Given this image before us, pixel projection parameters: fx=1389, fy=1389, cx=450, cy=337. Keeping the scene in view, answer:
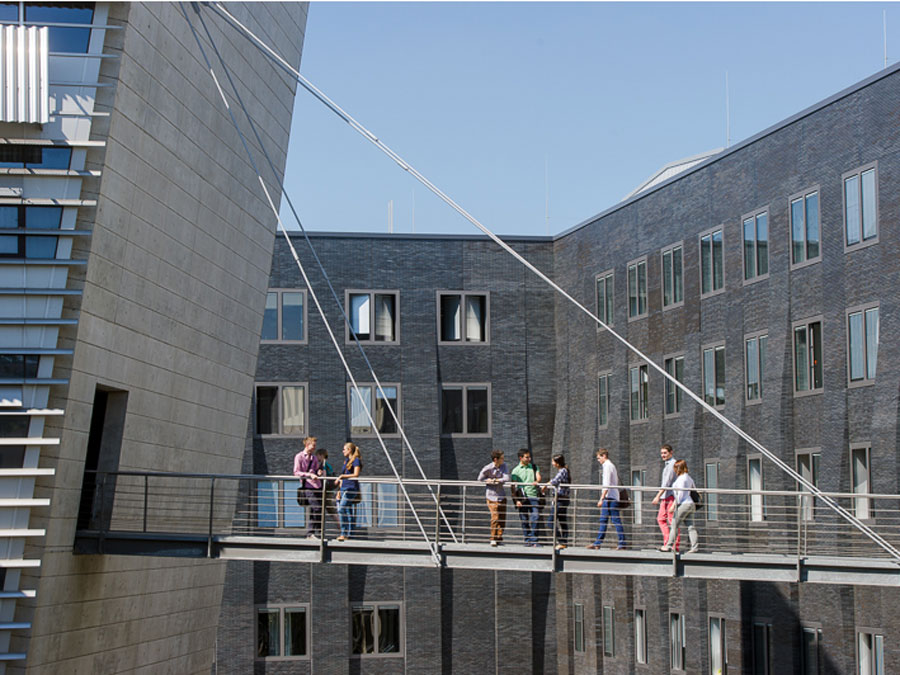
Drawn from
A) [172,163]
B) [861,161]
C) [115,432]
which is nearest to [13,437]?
[115,432]

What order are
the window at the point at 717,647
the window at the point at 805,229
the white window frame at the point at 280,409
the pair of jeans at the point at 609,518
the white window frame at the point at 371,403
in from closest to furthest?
the pair of jeans at the point at 609,518, the window at the point at 805,229, the window at the point at 717,647, the white window frame at the point at 280,409, the white window frame at the point at 371,403

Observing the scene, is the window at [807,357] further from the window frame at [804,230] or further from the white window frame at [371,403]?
the white window frame at [371,403]

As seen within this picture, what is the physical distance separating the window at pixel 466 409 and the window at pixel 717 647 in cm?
1100

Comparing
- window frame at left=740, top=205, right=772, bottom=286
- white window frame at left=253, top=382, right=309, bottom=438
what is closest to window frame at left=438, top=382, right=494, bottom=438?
white window frame at left=253, top=382, right=309, bottom=438

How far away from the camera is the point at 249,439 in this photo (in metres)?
39.5

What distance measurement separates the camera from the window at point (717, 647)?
31.5 m

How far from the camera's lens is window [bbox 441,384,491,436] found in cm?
4088

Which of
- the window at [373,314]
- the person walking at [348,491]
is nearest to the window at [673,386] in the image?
the window at [373,314]

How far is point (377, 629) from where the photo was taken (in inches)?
1539

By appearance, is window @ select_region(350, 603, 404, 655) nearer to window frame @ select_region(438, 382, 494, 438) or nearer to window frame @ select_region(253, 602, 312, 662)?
window frame @ select_region(253, 602, 312, 662)

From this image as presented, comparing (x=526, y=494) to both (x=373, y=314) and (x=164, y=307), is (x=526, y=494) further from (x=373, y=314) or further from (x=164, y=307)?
(x=373, y=314)

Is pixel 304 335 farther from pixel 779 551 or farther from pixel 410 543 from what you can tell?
pixel 410 543

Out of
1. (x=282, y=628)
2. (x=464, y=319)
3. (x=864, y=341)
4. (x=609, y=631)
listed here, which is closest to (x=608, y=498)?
(x=864, y=341)

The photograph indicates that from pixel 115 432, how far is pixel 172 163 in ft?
12.9
